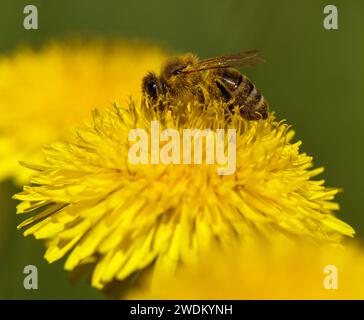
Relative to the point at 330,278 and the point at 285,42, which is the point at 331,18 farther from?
the point at 330,278

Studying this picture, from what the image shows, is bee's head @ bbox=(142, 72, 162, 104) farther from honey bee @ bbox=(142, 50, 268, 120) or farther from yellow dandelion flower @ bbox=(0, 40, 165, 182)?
yellow dandelion flower @ bbox=(0, 40, 165, 182)

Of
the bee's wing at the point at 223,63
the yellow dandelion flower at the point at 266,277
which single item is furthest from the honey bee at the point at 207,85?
the yellow dandelion flower at the point at 266,277

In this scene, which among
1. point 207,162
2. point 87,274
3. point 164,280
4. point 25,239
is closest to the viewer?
point 164,280

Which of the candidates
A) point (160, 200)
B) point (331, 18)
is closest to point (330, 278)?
point (160, 200)

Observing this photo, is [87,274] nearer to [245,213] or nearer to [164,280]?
[164,280]

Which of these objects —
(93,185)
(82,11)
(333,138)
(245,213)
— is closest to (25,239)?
(93,185)
